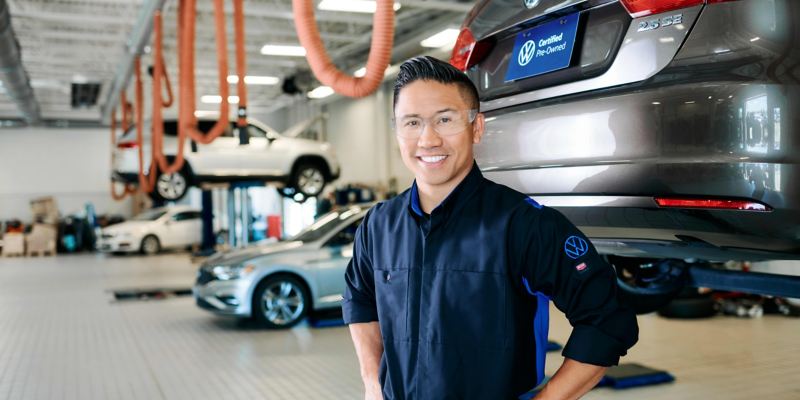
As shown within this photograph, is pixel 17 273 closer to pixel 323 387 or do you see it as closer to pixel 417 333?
pixel 323 387

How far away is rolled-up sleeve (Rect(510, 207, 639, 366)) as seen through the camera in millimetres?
1356

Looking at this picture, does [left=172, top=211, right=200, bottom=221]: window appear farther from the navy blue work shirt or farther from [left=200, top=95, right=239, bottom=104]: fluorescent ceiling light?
the navy blue work shirt

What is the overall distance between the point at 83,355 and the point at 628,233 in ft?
18.0

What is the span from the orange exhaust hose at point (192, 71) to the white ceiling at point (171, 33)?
12.5 feet

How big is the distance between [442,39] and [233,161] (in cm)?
440

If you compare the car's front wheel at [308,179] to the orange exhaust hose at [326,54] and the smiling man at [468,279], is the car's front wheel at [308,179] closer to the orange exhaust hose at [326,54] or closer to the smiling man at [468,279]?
the orange exhaust hose at [326,54]

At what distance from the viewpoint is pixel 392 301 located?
5.11ft

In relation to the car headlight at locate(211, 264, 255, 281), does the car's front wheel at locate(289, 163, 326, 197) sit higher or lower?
higher

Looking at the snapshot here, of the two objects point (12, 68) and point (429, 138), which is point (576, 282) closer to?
point (429, 138)

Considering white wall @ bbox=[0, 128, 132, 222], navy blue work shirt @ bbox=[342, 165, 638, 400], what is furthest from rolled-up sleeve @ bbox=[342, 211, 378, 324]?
white wall @ bbox=[0, 128, 132, 222]

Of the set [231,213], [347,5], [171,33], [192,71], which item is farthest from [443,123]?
[171,33]

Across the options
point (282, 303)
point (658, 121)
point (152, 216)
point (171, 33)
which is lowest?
point (282, 303)

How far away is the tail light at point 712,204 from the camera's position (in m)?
1.99

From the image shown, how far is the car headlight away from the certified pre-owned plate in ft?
17.2
